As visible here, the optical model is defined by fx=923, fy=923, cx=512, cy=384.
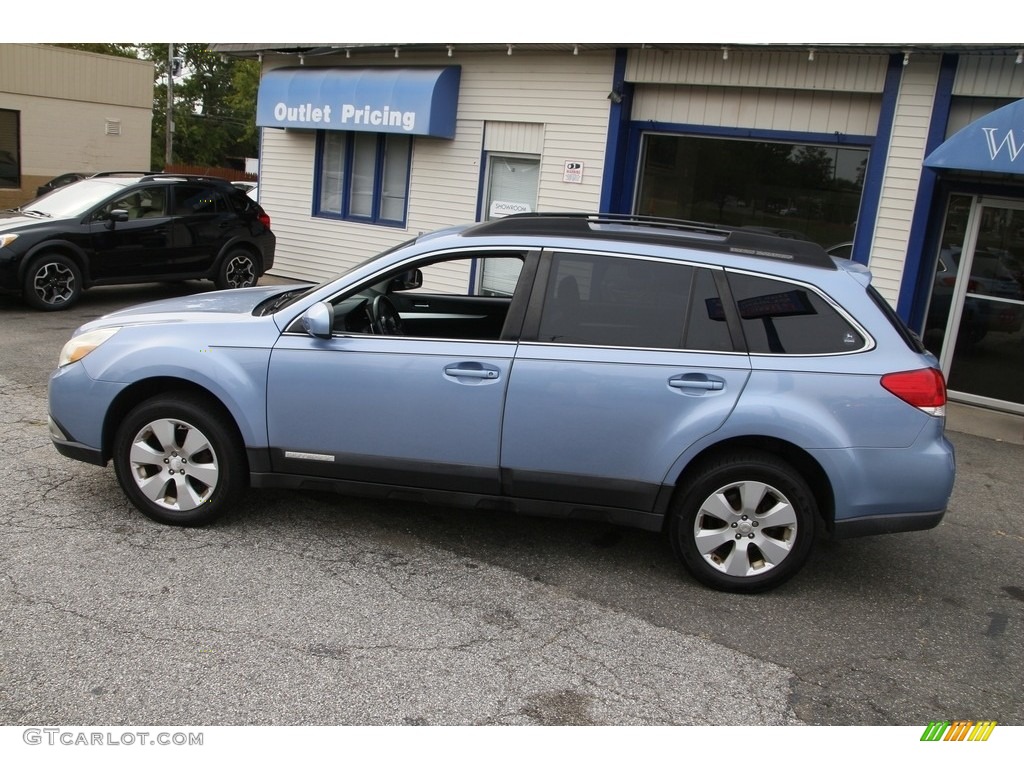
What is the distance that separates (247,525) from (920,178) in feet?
25.1

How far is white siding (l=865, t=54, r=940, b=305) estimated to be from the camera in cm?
931

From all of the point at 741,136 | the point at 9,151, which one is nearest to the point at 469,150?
the point at 741,136

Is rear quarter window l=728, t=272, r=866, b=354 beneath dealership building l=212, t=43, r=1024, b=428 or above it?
beneath

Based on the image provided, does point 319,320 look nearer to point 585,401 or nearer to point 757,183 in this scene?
point 585,401

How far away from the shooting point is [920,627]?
14.8 ft

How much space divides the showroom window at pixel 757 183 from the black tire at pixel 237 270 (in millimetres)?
5577

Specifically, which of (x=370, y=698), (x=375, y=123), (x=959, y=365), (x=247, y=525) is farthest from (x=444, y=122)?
(x=370, y=698)

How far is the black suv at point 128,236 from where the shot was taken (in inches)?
427

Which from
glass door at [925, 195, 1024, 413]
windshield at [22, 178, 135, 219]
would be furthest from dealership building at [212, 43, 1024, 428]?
windshield at [22, 178, 135, 219]
